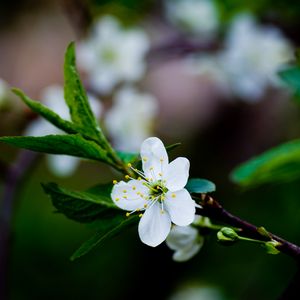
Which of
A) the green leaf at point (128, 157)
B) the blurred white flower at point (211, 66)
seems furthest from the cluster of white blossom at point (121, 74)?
the green leaf at point (128, 157)

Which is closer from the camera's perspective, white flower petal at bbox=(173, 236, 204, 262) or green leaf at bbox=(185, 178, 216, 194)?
green leaf at bbox=(185, 178, 216, 194)

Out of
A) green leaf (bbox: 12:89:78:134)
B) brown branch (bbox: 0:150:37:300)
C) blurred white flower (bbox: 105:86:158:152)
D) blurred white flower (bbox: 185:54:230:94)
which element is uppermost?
blurred white flower (bbox: 185:54:230:94)

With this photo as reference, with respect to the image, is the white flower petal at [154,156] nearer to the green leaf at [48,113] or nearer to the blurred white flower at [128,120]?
the green leaf at [48,113]

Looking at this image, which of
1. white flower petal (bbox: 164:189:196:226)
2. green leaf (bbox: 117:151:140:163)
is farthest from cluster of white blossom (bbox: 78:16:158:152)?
white flower petal (bbox: 164:189:196:226)

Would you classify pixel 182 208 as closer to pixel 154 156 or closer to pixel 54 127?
pixel 154 156

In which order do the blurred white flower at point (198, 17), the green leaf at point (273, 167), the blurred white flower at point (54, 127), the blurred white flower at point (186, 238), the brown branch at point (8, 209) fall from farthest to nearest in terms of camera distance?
1. the blurred white flower at point (198, 17)
2. the blurred white flower at point (54, 127)
3. the brown branch at point (8, 209)
4. the green leaf at point (273, 167)
5. the blurred white flower at point (186, 238)

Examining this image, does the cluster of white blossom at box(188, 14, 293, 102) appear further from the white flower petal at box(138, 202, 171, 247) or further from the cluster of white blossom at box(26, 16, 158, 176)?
the white flower petal at box(138, 202, 171, 247)

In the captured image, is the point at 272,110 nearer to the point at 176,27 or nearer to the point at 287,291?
the point at 176,27
